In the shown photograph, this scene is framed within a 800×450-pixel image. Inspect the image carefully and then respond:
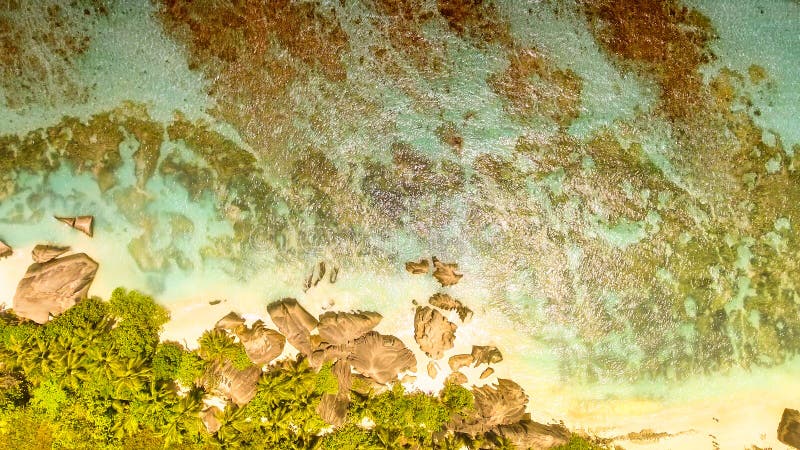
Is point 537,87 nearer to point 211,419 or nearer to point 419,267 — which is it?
point 419,267

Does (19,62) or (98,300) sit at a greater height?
(19,62)

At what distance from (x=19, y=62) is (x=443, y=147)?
15.7 ft

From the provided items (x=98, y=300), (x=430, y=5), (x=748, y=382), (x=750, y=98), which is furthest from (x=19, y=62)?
(x=748, y=382)

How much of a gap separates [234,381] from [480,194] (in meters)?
3.43

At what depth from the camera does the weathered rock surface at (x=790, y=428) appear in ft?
18.7

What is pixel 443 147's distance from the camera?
5.65 m

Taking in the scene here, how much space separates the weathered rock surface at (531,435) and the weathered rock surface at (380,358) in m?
1.29

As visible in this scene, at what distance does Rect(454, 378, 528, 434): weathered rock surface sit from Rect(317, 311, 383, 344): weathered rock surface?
4.81 feet

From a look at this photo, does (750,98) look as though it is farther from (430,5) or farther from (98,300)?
(98,300)

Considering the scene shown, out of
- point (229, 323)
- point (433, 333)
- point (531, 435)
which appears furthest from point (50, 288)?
point (531, 435)

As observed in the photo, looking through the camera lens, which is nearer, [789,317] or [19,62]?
[19,62]

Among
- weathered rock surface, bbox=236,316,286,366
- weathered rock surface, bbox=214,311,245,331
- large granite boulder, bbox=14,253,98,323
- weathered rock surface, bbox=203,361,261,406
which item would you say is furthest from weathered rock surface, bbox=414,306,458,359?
large granite boulder, bbox=14,253,98,323

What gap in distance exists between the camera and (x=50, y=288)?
17.1 feet

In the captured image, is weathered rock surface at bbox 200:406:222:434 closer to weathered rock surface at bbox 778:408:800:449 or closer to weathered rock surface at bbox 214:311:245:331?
weathered rock surface at bbox 214:311:245:331
